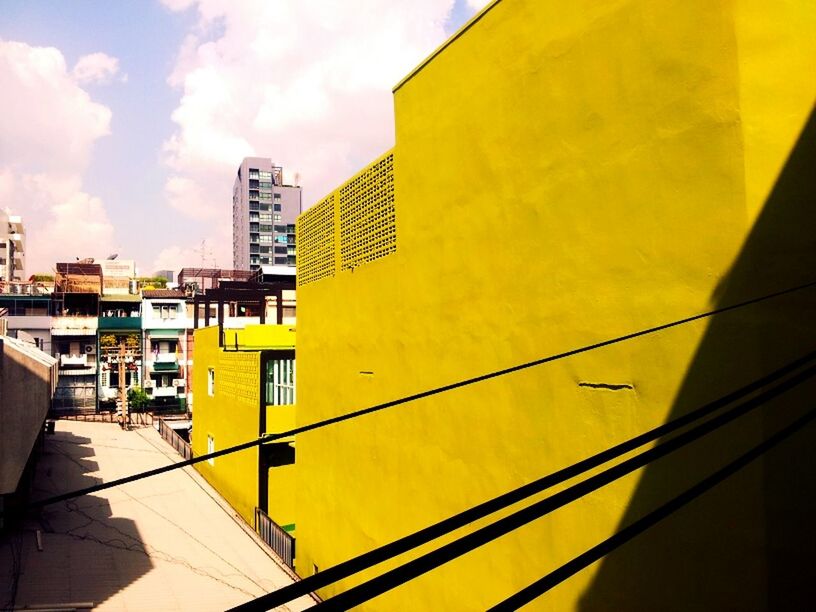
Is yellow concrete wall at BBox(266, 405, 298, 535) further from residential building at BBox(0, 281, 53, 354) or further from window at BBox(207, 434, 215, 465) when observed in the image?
residential building at BBox(0, 281, 53, 354)

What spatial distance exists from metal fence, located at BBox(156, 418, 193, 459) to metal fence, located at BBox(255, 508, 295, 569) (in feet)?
48.9

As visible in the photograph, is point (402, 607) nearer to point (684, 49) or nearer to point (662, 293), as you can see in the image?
point (662, 293)

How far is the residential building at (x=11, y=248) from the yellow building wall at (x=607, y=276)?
7868 cm

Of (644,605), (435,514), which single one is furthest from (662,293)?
(435,514)


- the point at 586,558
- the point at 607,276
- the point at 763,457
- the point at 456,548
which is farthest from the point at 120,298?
the point at 456,548

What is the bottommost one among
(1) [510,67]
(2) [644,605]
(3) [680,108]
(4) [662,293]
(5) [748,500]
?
(2) [644,605]

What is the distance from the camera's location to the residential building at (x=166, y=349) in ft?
192

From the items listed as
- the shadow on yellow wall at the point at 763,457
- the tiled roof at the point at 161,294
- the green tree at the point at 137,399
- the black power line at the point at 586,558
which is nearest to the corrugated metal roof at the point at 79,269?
the tiled roof at the point at 161,294

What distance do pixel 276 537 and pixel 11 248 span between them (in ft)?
255

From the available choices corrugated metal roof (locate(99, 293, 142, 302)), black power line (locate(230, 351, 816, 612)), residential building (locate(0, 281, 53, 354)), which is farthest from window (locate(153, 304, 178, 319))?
black power line (locate(230, 351, 816, 612))

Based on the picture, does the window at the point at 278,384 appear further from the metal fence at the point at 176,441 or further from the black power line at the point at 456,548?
the black power line at the point at 456,548

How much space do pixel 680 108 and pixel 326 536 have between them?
43.2 feet

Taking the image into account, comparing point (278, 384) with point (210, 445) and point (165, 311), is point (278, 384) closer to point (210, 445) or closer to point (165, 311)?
point (210, 445)

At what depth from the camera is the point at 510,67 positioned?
Answer: 864 cm
